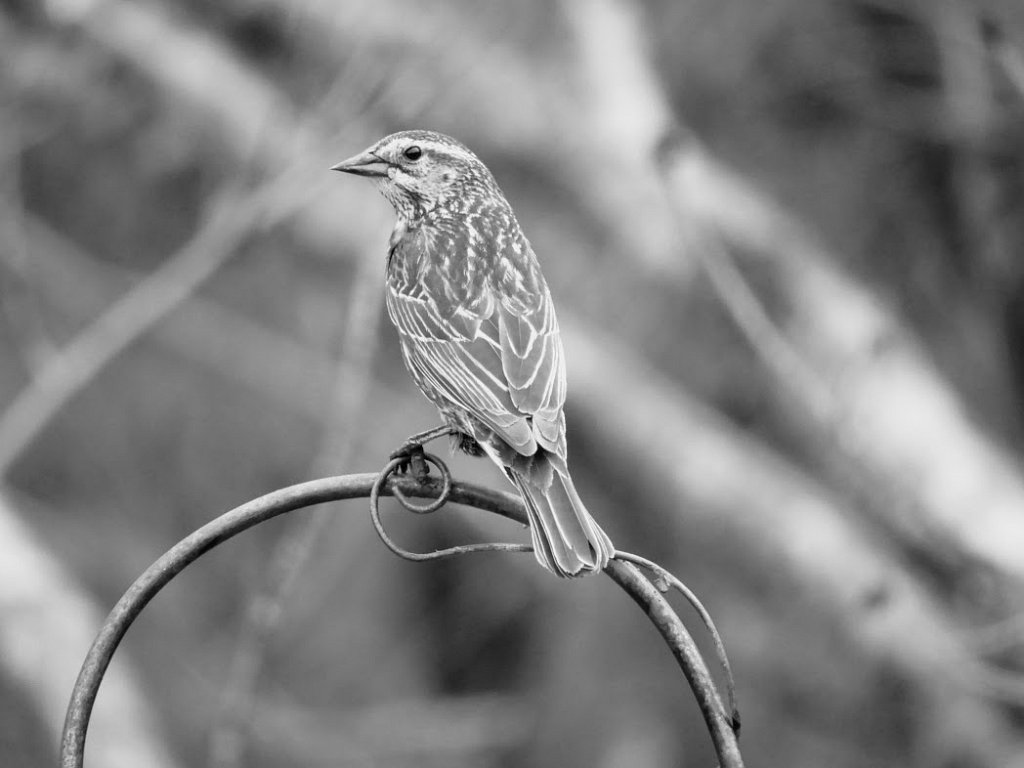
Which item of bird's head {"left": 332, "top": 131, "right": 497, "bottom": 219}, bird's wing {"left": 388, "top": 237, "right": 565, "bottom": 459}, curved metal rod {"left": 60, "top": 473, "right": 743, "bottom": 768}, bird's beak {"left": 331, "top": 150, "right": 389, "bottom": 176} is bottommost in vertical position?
curved metal rod {"left": 60, "top": 473, "right": 743, "bottom": 768}

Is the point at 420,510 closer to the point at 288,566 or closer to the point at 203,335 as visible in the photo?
the point at 288,566

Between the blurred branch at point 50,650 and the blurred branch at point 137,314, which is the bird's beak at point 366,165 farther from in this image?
the blurred branch at point 50,650

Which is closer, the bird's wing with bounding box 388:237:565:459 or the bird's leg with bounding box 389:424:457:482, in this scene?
the bird's leg with bounding box 389:424:457:482

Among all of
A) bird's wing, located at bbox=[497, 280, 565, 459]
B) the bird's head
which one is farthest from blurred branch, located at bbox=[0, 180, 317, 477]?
bird's wing, located at bbox=[497, 280, 565, 459]

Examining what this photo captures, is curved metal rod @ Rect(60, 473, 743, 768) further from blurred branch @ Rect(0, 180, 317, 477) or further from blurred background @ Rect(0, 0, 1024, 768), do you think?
blurred branch @ Rect(0, 180, 317, 477)

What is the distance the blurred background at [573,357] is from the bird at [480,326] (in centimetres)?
72

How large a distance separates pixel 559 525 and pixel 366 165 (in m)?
1.72

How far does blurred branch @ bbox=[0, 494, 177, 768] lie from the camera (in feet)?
20.2

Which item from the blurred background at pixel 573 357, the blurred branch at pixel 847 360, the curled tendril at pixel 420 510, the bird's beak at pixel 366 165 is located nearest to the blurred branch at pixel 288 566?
the blurred background at pixel 573 357

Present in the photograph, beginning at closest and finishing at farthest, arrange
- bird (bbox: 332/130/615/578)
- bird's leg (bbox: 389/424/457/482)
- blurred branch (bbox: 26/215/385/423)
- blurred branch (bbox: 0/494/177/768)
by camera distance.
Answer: bird's leg (bbox: 389/424/457/482) → bird (bbox: 332/130/615/578) → blurred branch (bbox: 0/494/177/768) → blurred branch (bbox: 26/215/385/423)

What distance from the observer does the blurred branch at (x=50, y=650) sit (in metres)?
6.17

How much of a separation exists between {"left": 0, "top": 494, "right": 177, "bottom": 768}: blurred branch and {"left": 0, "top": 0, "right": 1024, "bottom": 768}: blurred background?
0.6 inches

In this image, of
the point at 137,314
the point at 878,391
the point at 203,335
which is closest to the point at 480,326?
the point at 137,314

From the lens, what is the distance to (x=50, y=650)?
6.21m
